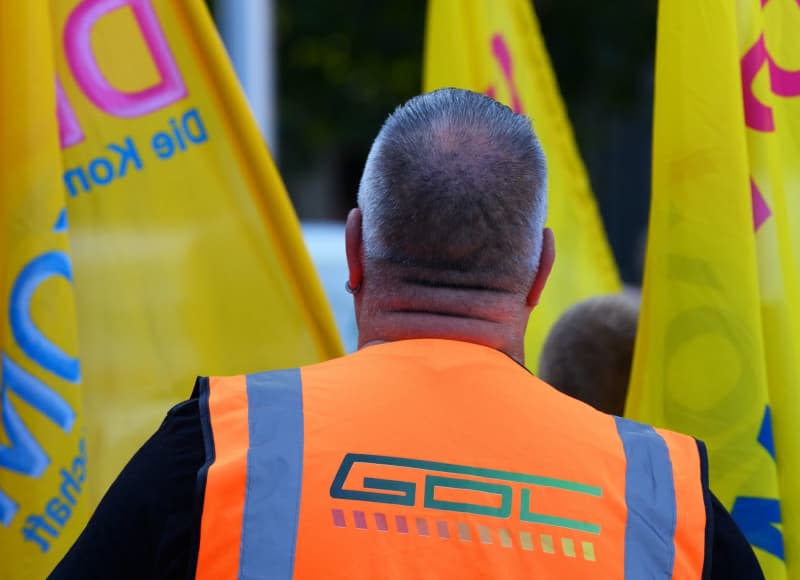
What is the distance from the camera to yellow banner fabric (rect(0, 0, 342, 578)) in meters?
2.20

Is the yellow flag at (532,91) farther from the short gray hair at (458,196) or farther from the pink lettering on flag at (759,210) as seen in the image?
the short gray hair at (458,196)

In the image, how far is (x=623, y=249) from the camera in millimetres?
14758

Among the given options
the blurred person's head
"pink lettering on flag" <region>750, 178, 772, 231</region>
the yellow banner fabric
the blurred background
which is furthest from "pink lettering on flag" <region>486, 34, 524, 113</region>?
the blurred background

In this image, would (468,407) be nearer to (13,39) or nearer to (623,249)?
(13,39)

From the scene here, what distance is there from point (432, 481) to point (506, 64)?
2064 mm

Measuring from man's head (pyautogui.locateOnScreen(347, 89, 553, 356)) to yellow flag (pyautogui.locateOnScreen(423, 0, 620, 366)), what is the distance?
60.3 inches

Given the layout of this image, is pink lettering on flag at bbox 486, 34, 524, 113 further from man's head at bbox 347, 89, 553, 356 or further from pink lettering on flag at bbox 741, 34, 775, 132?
man's head at bbox 347, 89, 553, 356

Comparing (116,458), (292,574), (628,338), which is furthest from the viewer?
(628,338)

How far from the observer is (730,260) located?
209cm

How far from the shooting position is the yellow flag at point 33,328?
2.18 m

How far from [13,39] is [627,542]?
4.83 ft

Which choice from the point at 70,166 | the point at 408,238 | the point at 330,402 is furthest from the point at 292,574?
the point at 70,166

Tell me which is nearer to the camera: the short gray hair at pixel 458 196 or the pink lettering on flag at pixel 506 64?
the short gray hair at pixel 458 196

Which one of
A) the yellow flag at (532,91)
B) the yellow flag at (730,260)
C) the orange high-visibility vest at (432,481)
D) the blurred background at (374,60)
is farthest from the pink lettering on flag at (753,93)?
the blurred background at (374,60)
